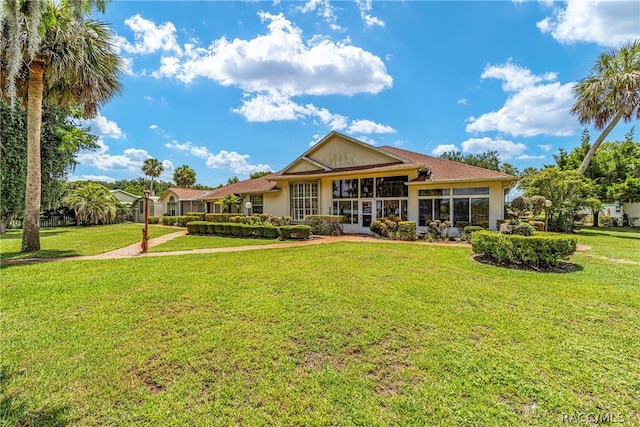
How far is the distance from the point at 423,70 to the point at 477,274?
13550mm

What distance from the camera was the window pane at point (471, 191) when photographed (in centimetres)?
1488

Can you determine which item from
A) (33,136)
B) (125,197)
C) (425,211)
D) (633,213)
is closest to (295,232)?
(425,211)

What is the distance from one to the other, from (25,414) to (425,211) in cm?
1666

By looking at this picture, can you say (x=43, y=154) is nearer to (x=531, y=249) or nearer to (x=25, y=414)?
(x=25, y=414)

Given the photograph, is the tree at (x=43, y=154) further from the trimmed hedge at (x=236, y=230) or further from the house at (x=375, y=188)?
the house at (x=375, y=188)

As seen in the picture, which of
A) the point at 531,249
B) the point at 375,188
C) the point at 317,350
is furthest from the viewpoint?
the point at 375,188

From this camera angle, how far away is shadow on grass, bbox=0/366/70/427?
9.05ft

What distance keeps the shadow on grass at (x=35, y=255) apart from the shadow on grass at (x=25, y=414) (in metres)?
9.48

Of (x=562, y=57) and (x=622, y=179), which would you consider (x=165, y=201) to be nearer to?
(x=562, y=57)

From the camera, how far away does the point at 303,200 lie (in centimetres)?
2108

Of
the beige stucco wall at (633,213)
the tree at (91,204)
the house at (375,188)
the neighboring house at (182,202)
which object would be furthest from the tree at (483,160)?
the tree at (91,204)

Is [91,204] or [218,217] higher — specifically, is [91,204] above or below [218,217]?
above

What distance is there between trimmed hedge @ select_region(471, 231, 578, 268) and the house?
20.7 feet

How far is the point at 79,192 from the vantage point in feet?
96.8
